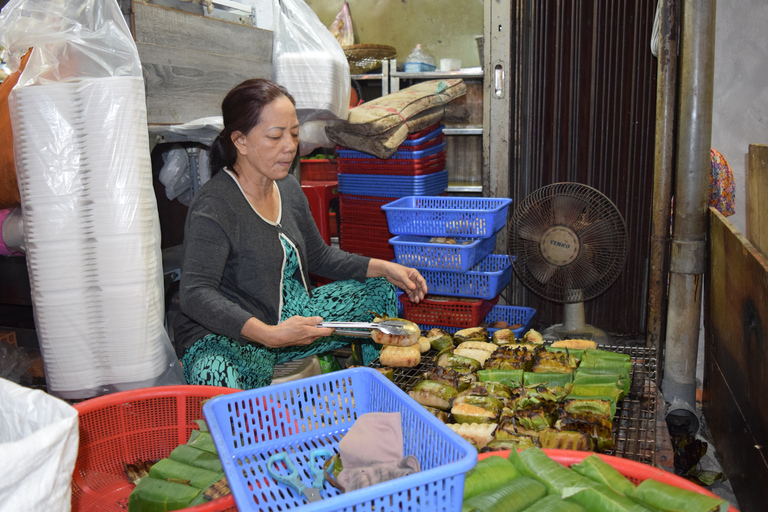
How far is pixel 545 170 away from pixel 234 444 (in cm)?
364

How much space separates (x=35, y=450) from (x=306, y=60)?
3.05m

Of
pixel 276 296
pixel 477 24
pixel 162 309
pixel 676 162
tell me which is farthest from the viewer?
pixel 477 24

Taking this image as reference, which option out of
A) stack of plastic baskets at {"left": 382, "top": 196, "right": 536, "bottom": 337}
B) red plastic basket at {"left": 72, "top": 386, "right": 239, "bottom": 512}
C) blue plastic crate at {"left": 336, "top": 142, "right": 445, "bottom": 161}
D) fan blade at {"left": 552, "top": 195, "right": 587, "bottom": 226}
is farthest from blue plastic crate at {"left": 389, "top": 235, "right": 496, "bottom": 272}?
red plastic basket at {"left": 72, "top": 386, "right": 239, "bottom": 512}

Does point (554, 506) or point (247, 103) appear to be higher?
point (247, 103)

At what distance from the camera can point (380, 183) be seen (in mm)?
4535

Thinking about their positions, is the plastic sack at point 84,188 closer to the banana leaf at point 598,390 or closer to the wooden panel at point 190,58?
the wooden panel at point 190,58

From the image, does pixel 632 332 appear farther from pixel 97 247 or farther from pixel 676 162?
pixel 97 247

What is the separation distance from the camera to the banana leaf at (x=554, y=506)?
1.32m

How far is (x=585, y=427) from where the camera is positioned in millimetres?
1916

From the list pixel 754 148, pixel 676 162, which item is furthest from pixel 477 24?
pixel 754 148

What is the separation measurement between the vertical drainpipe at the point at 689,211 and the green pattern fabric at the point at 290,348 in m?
1.59

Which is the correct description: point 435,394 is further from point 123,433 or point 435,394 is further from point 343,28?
point 343,28

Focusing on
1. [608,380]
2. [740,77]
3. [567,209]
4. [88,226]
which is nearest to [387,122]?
[567,209]

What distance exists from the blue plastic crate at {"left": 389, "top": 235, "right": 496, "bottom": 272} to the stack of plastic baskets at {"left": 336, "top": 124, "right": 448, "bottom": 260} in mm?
796
